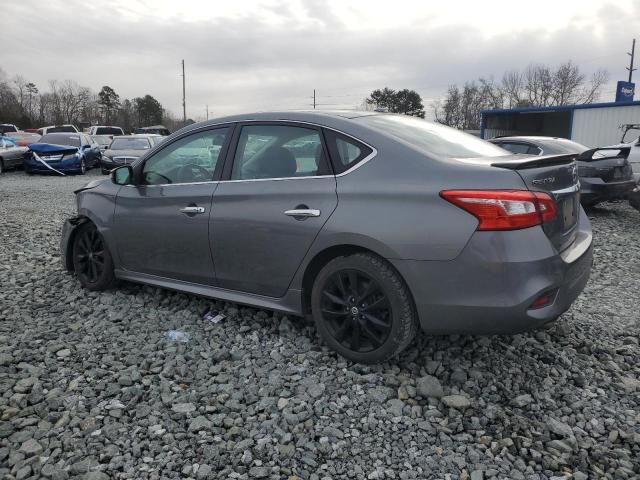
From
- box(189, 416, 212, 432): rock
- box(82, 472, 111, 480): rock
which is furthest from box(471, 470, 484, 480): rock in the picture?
box(82, 472, 111, 480): rock

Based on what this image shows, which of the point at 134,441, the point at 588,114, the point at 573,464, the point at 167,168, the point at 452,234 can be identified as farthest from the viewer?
the point at 588,114

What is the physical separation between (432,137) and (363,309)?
48.5 inches

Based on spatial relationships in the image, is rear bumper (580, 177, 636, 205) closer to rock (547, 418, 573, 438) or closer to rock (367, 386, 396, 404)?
rock (547, 418, 573, 438)

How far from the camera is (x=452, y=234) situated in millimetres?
2773

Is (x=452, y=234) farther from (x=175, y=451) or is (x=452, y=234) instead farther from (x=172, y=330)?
(x=172, y=330)

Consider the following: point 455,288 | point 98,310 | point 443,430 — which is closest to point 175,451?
point 443,430

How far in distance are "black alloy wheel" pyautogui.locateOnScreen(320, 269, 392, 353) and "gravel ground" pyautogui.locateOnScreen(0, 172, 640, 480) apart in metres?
0.19

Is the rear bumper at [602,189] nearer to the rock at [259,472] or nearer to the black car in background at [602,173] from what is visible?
the black car in background at [602,173]

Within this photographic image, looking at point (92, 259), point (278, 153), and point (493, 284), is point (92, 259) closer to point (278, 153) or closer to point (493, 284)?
point (278, 153)

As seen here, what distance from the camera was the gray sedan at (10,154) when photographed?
17.6m

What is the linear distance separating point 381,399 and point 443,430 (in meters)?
0.40

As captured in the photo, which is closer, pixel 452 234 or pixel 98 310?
pixel 452 234

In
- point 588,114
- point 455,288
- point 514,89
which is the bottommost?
point 455,288

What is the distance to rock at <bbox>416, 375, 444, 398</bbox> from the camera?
3.00 meters
